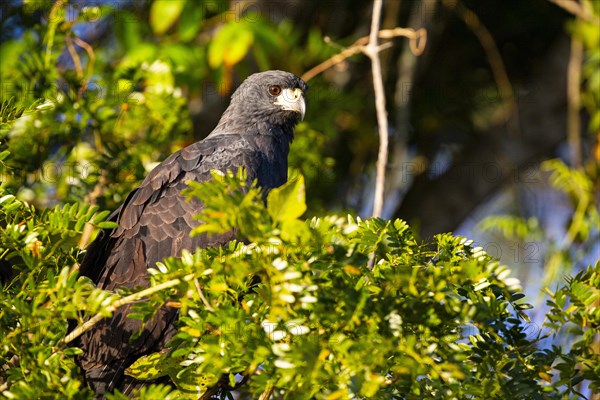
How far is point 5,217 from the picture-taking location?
277cm

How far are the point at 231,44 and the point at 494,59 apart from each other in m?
3.70

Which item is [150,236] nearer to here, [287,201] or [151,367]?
[151,367]

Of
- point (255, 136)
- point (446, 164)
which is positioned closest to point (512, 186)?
point (446, 164)

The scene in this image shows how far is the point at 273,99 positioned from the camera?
16.2 ft

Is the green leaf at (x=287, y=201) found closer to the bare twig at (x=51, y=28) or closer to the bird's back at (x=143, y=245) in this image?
the bird's back at (x=143, y=245)

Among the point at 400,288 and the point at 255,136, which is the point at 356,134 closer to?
the point at 255,136

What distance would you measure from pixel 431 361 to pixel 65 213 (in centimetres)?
134

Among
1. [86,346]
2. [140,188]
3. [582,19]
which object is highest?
[582,19]

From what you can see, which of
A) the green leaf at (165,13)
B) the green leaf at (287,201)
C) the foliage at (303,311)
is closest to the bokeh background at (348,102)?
the green leaf at (165,13)

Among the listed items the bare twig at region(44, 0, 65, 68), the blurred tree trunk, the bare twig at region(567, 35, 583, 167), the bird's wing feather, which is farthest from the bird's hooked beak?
the blurred tree trunk

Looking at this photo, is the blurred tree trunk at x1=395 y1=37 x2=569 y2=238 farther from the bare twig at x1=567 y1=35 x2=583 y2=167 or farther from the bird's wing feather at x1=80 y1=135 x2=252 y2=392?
the bird's wing feather at x1=80 y1=135 x2=252 y2=392

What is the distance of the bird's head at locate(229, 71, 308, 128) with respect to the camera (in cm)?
488

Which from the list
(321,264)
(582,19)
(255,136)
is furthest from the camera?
(582,19)

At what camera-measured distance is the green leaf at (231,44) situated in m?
5.21
